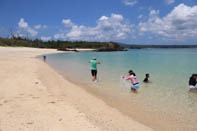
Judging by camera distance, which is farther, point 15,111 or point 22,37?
point 22,37

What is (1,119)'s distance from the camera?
4125 millimetres

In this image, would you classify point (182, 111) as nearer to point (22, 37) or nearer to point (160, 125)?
point (160, 125)

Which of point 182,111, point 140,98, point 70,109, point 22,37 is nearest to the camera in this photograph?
point 70,109

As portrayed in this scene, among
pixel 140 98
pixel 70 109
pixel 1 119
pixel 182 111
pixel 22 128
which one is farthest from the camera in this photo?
pixel 140 98

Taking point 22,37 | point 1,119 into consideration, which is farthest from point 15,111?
point 22,37

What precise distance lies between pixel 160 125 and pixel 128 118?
1.02 meters

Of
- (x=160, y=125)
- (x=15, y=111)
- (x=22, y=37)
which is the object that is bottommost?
(x=160, y=125)

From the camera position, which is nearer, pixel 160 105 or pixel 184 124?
pixel 184 124

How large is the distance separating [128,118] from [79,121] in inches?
68.1

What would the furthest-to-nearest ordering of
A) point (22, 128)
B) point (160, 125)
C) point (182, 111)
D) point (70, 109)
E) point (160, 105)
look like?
point (160, 105), point (182, 111), point (70, 109), point (160, 125), point (22, 128)

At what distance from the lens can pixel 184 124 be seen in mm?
4750

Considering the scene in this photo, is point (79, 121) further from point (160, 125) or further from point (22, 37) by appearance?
point (22, 37)

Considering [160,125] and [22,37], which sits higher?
[22,37]

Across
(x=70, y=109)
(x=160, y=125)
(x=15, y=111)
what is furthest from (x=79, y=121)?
(x=160, y=125)
